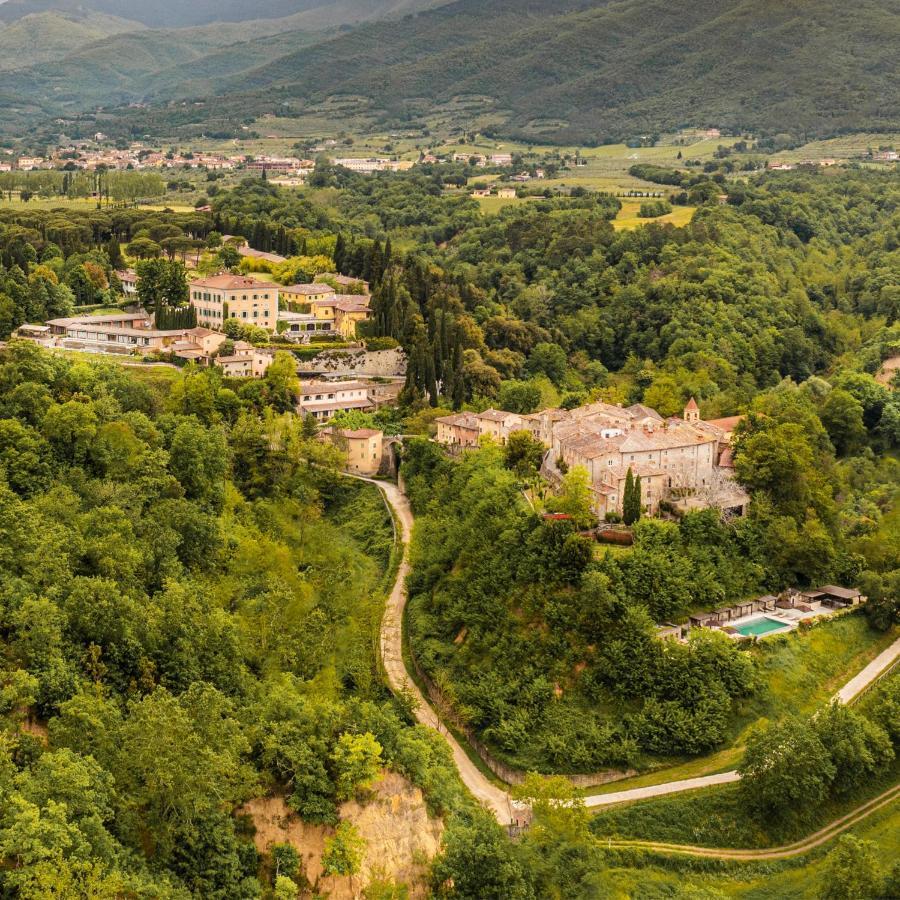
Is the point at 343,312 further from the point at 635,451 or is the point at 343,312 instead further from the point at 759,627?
the point at 759,627

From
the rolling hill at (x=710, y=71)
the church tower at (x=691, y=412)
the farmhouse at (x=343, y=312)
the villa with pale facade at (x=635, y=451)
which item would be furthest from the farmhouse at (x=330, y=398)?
the rolling hill at (x=710, y=71)

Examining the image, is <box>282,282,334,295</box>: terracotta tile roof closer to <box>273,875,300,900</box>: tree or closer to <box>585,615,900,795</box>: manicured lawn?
<box>585,615,900,795</box>: manicured lawn

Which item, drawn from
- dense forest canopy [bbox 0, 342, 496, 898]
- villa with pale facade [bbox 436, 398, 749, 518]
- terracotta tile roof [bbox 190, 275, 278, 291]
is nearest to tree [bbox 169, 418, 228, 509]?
dense forest canopy [bbox 0, 342, 496, 898]

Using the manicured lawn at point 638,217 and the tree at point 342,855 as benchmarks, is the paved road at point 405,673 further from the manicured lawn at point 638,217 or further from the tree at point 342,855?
the manicured lawn at point 638,217

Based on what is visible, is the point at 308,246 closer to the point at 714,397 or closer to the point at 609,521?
the point at 714,397

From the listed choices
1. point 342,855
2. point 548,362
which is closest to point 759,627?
point 342,855

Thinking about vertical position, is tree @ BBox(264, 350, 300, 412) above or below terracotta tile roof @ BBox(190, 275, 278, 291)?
below
